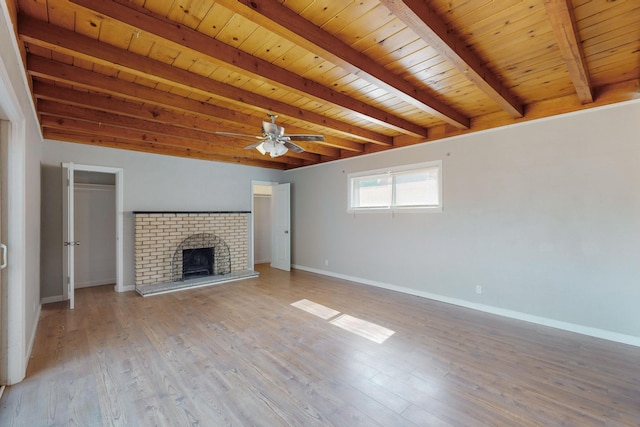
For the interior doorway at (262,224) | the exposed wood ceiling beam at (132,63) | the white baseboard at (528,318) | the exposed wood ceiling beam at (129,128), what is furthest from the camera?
the interior doorway at (262,224)

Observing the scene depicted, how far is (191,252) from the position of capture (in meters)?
5.94

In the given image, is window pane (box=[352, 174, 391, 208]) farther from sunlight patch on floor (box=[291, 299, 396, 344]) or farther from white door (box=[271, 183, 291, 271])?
sunlight patch on floor (box=[291, 299, 396, 344])

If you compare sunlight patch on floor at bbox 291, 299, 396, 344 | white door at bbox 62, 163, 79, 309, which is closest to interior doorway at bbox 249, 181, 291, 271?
sunlight patch on floor at bbox 291, 299, 396, 344

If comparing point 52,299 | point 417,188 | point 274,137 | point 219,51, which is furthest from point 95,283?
point 417,188

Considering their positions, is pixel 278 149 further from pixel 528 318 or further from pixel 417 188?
pixel 528 318

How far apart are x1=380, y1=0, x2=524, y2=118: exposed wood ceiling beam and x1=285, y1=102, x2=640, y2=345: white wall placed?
1020mm

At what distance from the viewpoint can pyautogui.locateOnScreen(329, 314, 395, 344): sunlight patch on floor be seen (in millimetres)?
3152

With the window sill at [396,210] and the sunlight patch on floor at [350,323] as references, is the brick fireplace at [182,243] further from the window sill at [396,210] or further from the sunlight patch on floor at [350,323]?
the window sill at [396,210]

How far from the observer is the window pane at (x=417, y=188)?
4590mm

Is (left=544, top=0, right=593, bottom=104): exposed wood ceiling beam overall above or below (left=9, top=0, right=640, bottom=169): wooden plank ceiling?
below

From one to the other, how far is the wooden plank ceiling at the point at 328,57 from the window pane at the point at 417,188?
3.01ft

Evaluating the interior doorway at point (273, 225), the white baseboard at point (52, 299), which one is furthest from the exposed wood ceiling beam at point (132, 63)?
the white baseboard at point (52, 299)

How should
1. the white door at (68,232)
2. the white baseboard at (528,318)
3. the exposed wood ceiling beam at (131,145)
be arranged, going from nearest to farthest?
the white baseboard at (528,318), the white door at (68,232), the exposed wood ceiling beam at (131,145)

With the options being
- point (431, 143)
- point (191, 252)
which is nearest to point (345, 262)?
point (431, 143)
